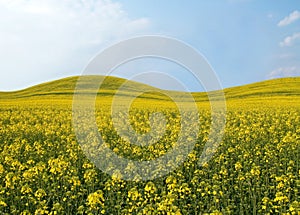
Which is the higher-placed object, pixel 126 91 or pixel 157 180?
pixel 126 91

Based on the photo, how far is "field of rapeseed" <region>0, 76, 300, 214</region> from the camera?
8016 millimetres

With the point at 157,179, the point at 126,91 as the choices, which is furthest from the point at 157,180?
the point at 126,91

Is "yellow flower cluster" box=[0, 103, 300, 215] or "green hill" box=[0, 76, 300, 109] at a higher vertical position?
"green hill" box=[0, 76, 300, 109]

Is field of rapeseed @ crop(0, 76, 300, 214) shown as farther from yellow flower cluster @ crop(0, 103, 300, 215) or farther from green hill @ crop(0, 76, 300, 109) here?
green hill @ crop(0, 76, 300, 109)

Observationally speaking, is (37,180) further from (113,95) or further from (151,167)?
(113,95)

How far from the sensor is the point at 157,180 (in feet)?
34.4

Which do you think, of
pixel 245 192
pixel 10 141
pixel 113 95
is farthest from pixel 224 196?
pixel 113 95

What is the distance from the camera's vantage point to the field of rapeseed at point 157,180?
8.02 metres

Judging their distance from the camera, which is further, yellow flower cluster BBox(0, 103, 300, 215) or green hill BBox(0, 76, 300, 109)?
green hill BBox(0, 76, 300, 109)

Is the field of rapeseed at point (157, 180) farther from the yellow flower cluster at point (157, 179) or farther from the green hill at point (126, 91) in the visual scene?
the green hill at point (126, 91)

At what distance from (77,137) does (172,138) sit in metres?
4.12

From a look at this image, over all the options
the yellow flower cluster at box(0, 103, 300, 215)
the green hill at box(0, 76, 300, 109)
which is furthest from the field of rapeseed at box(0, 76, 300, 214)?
the green hill at box(0, 76, 300, 109)

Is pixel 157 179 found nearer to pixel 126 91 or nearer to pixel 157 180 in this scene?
pixel 157 180

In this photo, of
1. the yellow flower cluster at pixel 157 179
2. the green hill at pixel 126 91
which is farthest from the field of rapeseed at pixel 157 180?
the green hill at pixel 126 91
